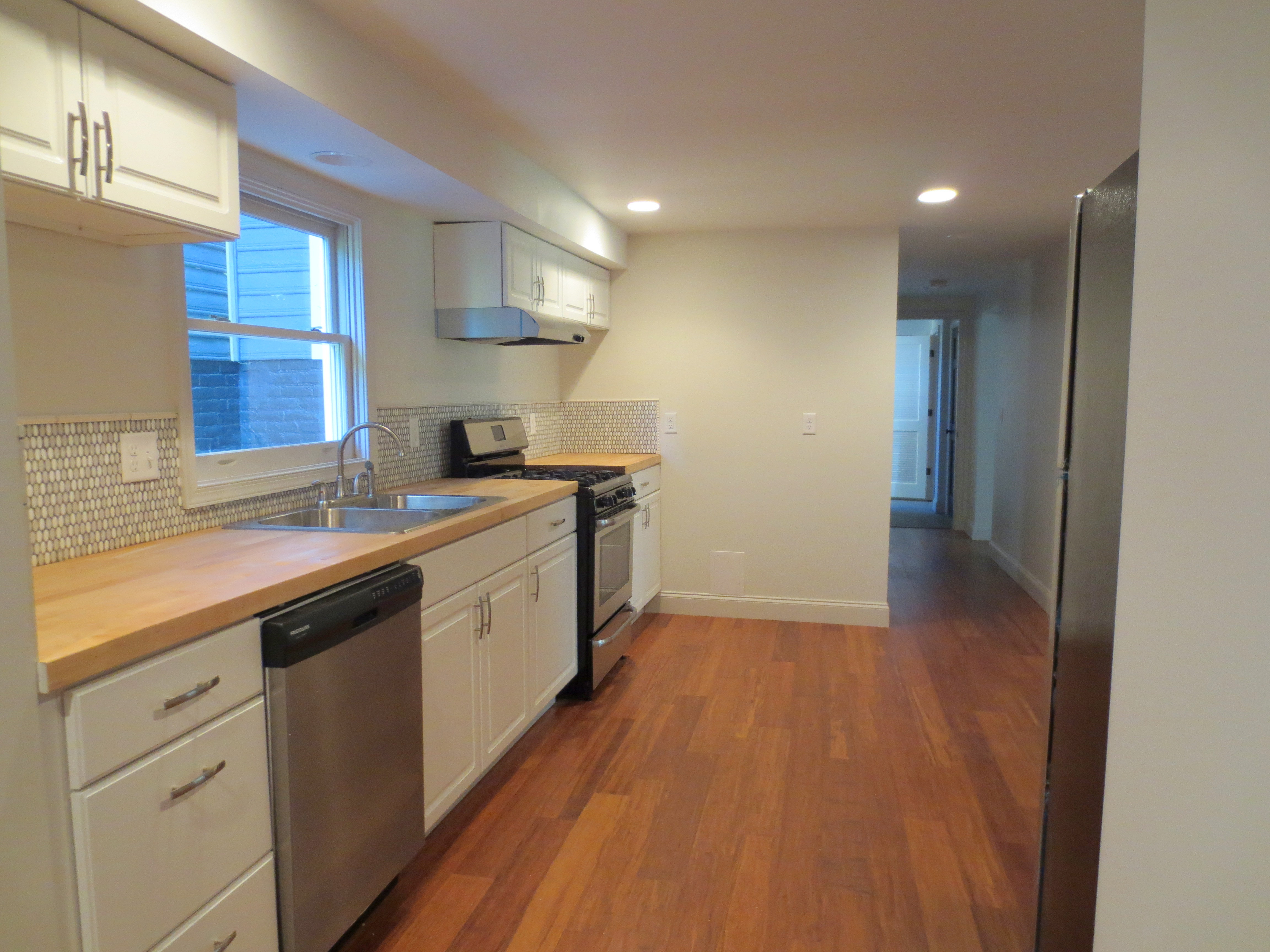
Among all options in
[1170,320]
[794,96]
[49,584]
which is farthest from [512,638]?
[1170,320]

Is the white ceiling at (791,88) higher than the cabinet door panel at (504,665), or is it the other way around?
the white ceiling at (791,88)

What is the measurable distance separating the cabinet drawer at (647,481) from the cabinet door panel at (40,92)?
2999 mm

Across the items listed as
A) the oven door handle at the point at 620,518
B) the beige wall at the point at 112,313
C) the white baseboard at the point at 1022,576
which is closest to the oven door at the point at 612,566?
the oven door handle at the point at 620,518

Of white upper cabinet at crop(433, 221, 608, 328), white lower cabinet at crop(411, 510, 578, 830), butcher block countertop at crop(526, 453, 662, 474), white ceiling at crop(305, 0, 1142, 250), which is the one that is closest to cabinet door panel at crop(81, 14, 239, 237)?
white ceiling at crop(305, 0, 1142, 250)

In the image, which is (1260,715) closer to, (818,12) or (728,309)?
(818,12)

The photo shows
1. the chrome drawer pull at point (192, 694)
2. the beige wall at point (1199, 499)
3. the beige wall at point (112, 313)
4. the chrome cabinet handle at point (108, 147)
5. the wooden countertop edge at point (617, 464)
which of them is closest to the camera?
the beige wall at point (1199, 499)

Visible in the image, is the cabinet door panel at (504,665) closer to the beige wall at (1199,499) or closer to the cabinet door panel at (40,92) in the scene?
the cabinet door panel at (40,92)

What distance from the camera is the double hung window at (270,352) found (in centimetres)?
225

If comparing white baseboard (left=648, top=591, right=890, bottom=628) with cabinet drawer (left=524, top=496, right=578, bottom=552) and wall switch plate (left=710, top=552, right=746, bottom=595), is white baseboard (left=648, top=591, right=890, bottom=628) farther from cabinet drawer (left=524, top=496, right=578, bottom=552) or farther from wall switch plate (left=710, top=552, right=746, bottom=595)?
cabinet drawer (left=524, top=496, right=578, bottom=552)

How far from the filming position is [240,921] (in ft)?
4.91

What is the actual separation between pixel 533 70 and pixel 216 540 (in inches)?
61.6

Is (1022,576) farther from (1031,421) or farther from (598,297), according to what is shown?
(598,297)

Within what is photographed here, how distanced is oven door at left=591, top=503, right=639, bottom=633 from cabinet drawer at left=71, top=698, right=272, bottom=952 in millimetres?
2046

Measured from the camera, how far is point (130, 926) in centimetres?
126
